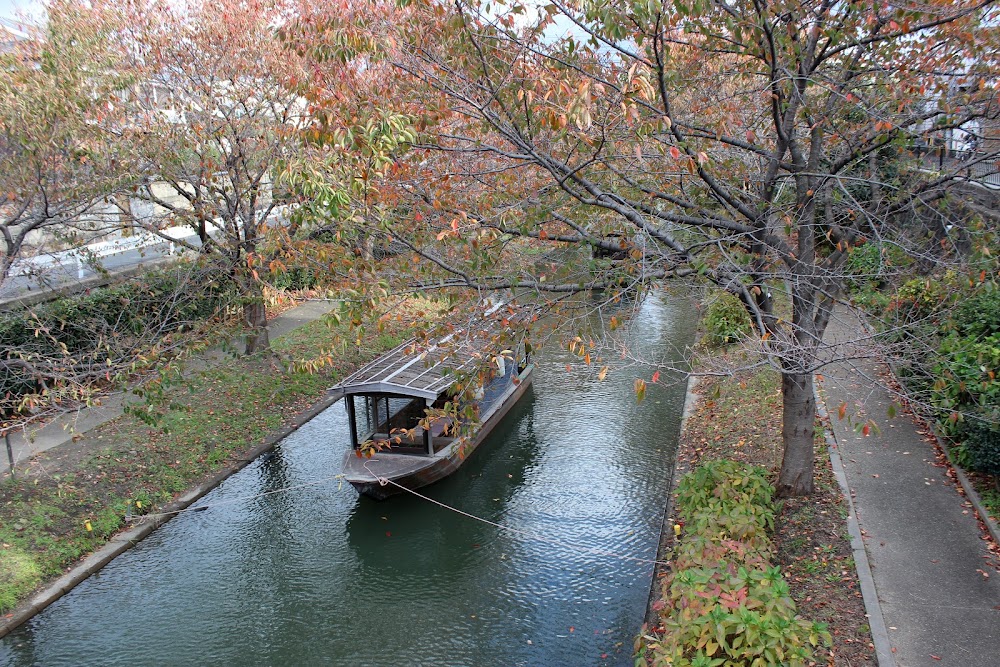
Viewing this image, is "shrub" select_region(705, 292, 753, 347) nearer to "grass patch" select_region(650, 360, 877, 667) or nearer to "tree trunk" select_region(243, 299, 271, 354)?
"grass patch" select_region(650, 360, 877, 667)

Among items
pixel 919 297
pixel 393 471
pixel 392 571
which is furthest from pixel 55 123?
pixel 919 297

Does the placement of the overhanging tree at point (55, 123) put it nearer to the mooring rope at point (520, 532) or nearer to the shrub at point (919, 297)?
the mooring rope at point (520, 532)

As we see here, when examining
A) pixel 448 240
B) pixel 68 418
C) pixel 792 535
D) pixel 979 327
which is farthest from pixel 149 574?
pixel 979 327

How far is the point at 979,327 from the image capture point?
10828 millimetres

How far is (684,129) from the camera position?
9477 millimetres

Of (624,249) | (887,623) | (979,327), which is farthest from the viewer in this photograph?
(979,327)

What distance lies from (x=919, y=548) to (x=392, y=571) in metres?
7.27

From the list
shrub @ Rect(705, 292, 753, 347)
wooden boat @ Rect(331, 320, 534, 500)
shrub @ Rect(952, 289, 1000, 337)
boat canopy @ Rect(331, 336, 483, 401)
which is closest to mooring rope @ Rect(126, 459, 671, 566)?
→ wooden boat @ Rect(331, 320, 534, 500)

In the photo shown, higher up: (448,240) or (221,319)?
(448,240)

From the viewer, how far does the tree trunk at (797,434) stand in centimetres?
984

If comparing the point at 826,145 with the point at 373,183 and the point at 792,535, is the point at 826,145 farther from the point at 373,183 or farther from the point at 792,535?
the point at 373,183

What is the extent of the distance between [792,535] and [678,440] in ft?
18.6

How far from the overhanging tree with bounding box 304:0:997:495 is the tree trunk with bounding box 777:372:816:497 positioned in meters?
0.02

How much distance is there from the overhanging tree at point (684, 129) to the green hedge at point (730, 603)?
176 centimetres
